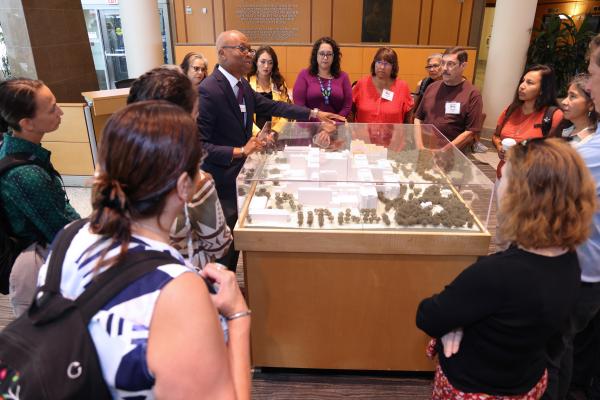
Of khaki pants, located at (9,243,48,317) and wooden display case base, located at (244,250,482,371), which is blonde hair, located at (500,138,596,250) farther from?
khaki pants, located at (9,243,48,317)

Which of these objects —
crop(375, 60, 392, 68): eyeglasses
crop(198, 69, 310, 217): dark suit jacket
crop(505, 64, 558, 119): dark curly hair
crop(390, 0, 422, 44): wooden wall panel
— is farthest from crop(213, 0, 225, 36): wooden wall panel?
crop(505, 64, 558, 119): dark curly hair

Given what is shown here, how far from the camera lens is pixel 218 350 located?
78 cm

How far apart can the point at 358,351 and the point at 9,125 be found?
203 cm

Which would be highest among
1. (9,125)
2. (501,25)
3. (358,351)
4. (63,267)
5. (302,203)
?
(501,25)

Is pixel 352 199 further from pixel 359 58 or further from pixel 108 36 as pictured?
pixel 108 36

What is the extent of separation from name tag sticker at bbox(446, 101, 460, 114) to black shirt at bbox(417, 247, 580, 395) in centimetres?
Result: 240

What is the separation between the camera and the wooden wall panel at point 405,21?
9.06m

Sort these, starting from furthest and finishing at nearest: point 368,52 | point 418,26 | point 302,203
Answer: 1. point 418,26
2. point 368,52
3. point 302,203

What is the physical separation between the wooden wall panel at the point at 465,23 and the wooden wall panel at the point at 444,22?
0.27 feet

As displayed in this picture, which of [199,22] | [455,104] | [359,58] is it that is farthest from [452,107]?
[199,22]

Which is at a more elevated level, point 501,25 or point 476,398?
point 501,25

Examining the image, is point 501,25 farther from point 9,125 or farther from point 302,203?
point 9,125

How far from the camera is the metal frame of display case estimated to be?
194 cm

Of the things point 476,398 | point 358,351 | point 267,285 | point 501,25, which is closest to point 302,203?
point 267,285
